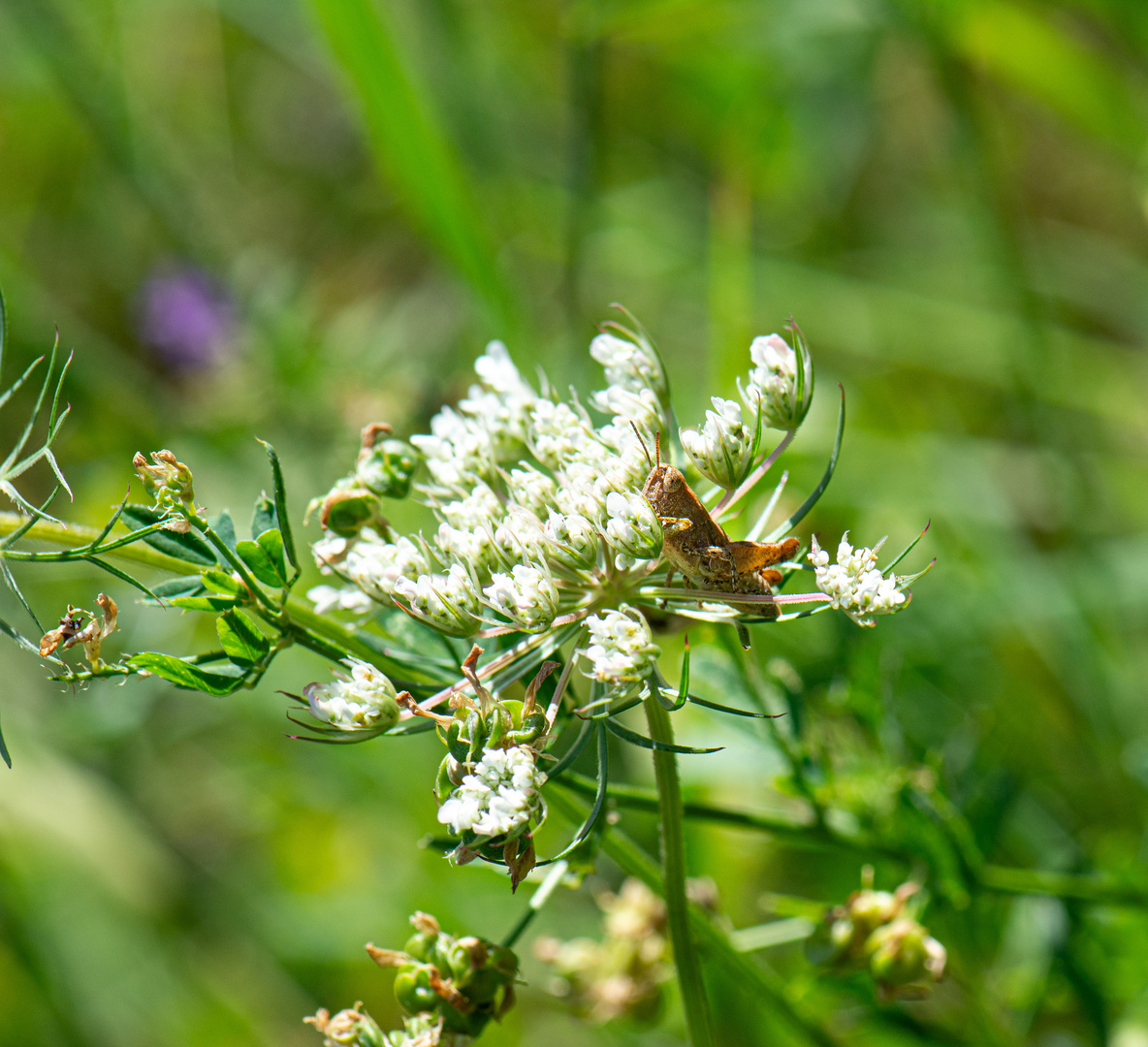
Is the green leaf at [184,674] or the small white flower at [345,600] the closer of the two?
the green leaf at [184,674]

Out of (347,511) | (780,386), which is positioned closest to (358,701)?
(347,511)

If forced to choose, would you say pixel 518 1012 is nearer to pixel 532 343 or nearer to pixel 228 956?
pixel 228 956

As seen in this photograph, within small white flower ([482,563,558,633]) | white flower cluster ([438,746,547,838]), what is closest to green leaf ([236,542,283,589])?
small white flower ([482,563,558,633])

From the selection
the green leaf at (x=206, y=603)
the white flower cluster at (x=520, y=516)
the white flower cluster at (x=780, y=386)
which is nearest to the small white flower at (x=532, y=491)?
the white flower cluster at (x=520, y=516)

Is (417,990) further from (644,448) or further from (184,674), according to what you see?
(644,448)

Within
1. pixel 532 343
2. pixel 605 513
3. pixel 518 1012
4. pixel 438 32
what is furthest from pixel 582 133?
pixel 518 1012

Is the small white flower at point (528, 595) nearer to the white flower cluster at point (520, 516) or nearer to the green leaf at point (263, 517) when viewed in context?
the white flower cluster at point (520, 516)
